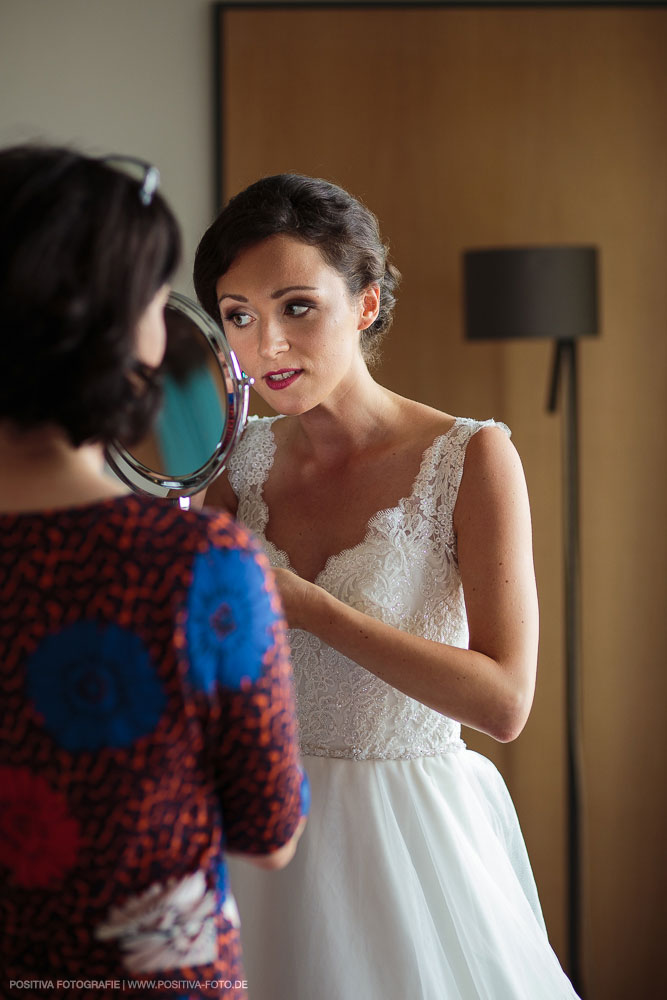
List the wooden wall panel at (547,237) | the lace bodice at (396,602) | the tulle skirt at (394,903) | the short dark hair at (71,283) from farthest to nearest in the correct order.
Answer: the wooden wall panel at (547,237) → the lace bodice at (396,602) → the tulle skirt at (394,903) → the short dark hair at (71,283)

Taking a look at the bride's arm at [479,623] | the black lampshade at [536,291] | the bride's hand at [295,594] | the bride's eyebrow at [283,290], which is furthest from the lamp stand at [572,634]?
the bride's hand at [295,594]

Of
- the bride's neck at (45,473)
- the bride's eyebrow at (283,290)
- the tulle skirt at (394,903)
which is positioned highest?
the bride's eyebrow at (283,290)

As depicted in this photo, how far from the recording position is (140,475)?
1202 millimetres

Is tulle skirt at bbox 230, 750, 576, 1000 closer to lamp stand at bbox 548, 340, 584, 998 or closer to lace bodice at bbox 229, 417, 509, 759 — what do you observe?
lace bodice at bbox 229, 417, 509, 759

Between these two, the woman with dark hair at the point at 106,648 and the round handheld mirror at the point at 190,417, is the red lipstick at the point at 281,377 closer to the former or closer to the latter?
the round handheld mirror at the point at 190,417

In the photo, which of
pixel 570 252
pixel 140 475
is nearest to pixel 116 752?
pixel 140 475

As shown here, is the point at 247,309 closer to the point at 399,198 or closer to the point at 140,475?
the point at 140,475

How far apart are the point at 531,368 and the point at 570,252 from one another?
0.42 m

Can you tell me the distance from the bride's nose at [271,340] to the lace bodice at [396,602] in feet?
0.83

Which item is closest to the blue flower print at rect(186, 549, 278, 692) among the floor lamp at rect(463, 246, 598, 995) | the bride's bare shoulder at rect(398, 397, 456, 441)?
the bride's bare shoulder at rect(398, 397, 456, 441)

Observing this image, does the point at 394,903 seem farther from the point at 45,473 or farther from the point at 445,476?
the point at 45,473

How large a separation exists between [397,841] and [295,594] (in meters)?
0.39

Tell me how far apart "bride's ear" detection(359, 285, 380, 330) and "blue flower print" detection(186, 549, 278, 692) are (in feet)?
2.60

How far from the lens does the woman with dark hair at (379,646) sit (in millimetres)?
1258
